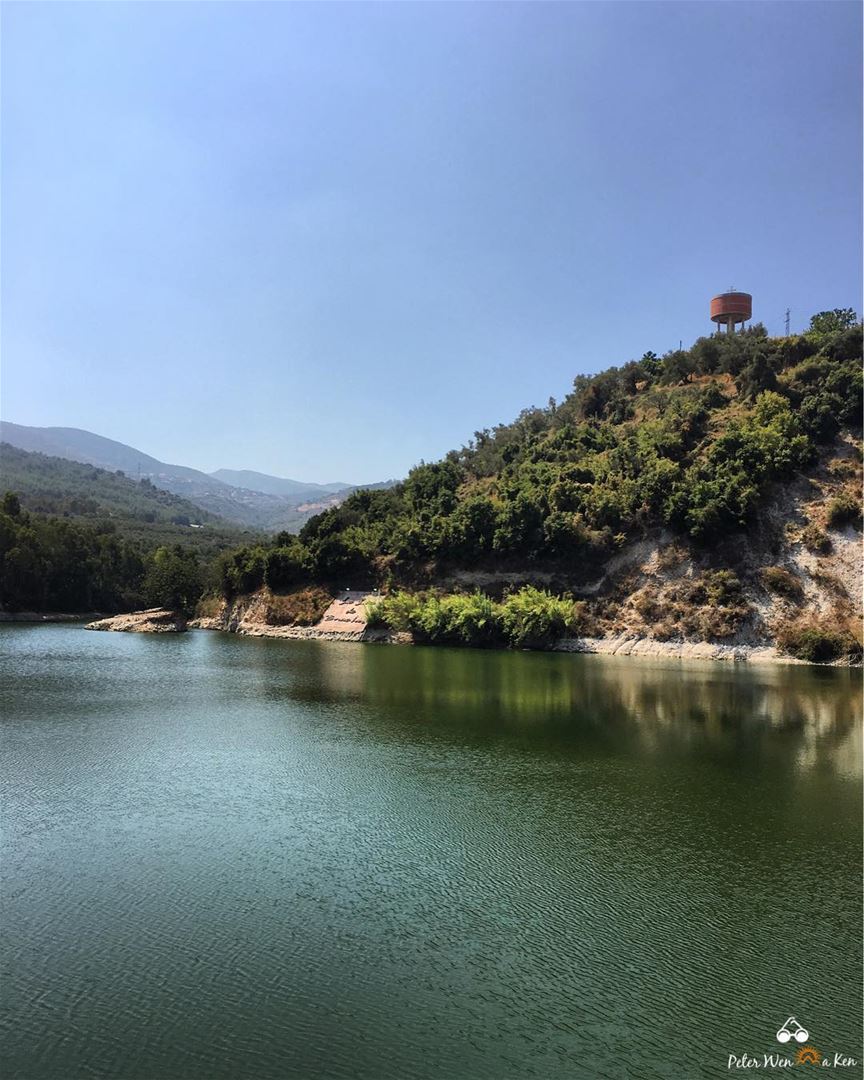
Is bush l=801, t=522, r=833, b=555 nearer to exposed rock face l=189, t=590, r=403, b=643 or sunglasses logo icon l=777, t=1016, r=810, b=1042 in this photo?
exposed rock face l=189, t=590, r=403, b=643

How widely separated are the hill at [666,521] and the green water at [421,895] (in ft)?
95.3

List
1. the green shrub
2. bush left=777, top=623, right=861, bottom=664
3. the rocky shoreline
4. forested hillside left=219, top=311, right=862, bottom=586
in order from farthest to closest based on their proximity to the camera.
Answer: forested hillside left=219, top=311, right=862, bottom=586, the green shrub, the rocky shoreline, bush left=777, top=623, right=861, bottom=664

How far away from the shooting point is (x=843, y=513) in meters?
55.8

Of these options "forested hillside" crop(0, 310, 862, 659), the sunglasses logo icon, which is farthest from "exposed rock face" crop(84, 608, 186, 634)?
the sunglasses logo icon

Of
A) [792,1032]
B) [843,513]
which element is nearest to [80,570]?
[843,513]

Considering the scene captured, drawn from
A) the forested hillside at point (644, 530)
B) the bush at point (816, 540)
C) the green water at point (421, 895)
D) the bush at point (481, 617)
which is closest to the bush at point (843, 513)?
the forested hillside at point (644, 530)

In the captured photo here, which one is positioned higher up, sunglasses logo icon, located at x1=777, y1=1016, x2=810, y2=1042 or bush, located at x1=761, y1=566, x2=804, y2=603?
bush, located at x1=761, y1=566, x2=804, y2=603

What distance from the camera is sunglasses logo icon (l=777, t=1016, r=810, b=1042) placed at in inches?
363

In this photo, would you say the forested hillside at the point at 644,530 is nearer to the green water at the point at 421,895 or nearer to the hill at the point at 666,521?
the hill at the point at 666,521

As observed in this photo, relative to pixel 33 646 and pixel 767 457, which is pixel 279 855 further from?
pixel 767 457

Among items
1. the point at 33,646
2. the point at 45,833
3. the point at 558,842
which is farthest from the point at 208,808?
the point at 33,646

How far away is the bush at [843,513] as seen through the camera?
183 feet

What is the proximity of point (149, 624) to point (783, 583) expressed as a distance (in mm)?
59135

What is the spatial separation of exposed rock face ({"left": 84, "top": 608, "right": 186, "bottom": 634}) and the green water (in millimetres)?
46253
